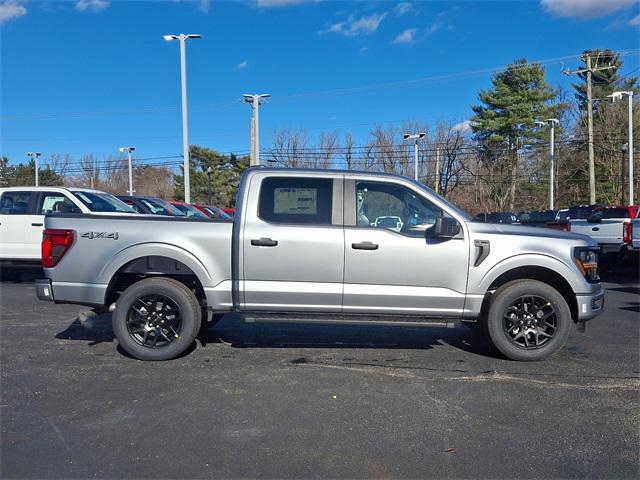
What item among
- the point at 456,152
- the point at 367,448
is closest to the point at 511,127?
the point at 456,152

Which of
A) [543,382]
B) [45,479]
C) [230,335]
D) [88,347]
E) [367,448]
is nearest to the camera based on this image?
[45,479]

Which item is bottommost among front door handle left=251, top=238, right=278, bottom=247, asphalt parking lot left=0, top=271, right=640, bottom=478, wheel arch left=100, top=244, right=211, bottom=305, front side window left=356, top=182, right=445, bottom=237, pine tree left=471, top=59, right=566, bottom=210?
asphalt parking lot left=0, top=271, right=640, bottom=478

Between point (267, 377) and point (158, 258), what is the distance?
5.65ft

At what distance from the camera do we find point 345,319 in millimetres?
5633

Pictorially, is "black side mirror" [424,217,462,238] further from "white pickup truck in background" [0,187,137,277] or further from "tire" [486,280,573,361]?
"white pickup truck in background" [0,187,137,277]

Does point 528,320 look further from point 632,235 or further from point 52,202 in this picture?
point 52,202

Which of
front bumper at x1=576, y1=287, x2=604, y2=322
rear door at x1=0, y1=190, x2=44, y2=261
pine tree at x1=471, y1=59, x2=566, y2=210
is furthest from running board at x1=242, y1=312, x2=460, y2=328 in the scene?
pine tree at x1=471, y1=59, x2=566, y2=210

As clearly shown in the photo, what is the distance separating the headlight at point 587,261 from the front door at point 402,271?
1183mm

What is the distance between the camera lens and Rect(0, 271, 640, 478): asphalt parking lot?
3510 millimetres

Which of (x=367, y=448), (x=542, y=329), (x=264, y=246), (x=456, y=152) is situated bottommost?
(x=367, y=448)

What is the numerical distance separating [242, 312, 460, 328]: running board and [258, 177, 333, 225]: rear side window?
97 centimetres

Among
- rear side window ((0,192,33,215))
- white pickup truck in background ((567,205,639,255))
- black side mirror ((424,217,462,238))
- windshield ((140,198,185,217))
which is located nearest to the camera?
black side mirror ((424,217,462,238))

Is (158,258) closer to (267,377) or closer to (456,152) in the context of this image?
(267,377)

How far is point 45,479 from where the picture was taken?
3.29 meters
